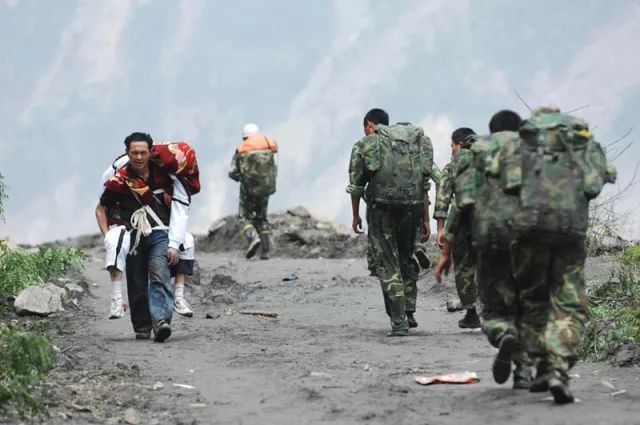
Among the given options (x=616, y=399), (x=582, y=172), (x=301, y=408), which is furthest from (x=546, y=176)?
(x=301, y=408)

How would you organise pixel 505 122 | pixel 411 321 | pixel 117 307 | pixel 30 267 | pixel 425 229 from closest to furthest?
pixel 505 122 < pixel 117 307 < pixel 425 229 < pixel 411 321 < pixel 30 267

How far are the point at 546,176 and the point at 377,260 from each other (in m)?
4.73

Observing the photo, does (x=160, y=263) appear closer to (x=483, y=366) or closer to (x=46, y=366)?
(x=483, y=366)

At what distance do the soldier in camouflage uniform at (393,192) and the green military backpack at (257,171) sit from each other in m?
10.4

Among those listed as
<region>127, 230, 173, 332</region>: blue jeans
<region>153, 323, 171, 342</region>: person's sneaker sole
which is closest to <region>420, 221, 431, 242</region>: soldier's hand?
<region>127, 230, 173, 332</region>: blue jeans

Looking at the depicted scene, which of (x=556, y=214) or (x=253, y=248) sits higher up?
(x=253, y=248)

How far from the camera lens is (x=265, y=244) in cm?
2373

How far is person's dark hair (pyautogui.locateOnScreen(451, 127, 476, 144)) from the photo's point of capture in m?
12.9

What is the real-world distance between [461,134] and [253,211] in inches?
430

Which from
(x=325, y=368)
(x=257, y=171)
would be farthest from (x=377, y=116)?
(x=257, y=171)

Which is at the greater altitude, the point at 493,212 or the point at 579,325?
the point at 493,212

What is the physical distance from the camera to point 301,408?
859cm

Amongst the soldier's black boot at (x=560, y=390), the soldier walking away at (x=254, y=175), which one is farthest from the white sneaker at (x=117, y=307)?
the soldier walking away at (x=254, y=175)

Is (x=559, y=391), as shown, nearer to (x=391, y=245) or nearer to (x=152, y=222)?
(x=391, y=245)
